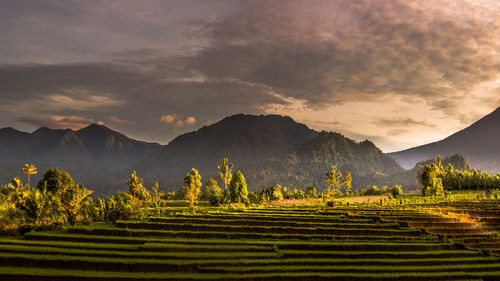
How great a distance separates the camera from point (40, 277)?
24.3m

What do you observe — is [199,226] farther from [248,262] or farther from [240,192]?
[240,192]

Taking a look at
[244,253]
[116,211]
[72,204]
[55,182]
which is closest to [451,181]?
[244,253]

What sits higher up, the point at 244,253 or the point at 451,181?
the point at 451,181

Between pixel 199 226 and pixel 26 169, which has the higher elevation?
pixel 26 169

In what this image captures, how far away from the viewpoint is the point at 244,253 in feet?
99.3

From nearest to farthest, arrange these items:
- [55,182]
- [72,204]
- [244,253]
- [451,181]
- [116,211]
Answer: [244,253] < [72,204] < [116,211] < [55,182] < [451,181]

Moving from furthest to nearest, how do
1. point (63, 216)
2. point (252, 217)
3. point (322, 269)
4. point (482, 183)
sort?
point (482, 183) → point (252, 217) → point (63, 216) → point (322, 269)

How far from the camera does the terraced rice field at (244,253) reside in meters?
25.8

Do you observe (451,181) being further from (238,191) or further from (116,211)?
(116,211)

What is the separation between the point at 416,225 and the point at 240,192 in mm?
49849

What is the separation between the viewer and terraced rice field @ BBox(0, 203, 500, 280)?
2577 cm

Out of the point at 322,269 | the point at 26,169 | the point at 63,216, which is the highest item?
the point at 26,169

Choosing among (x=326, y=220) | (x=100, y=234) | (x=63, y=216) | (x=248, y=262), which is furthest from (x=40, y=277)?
(x=326, y=220)

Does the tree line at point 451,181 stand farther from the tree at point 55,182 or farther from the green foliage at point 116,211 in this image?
the tree at point 55,182
